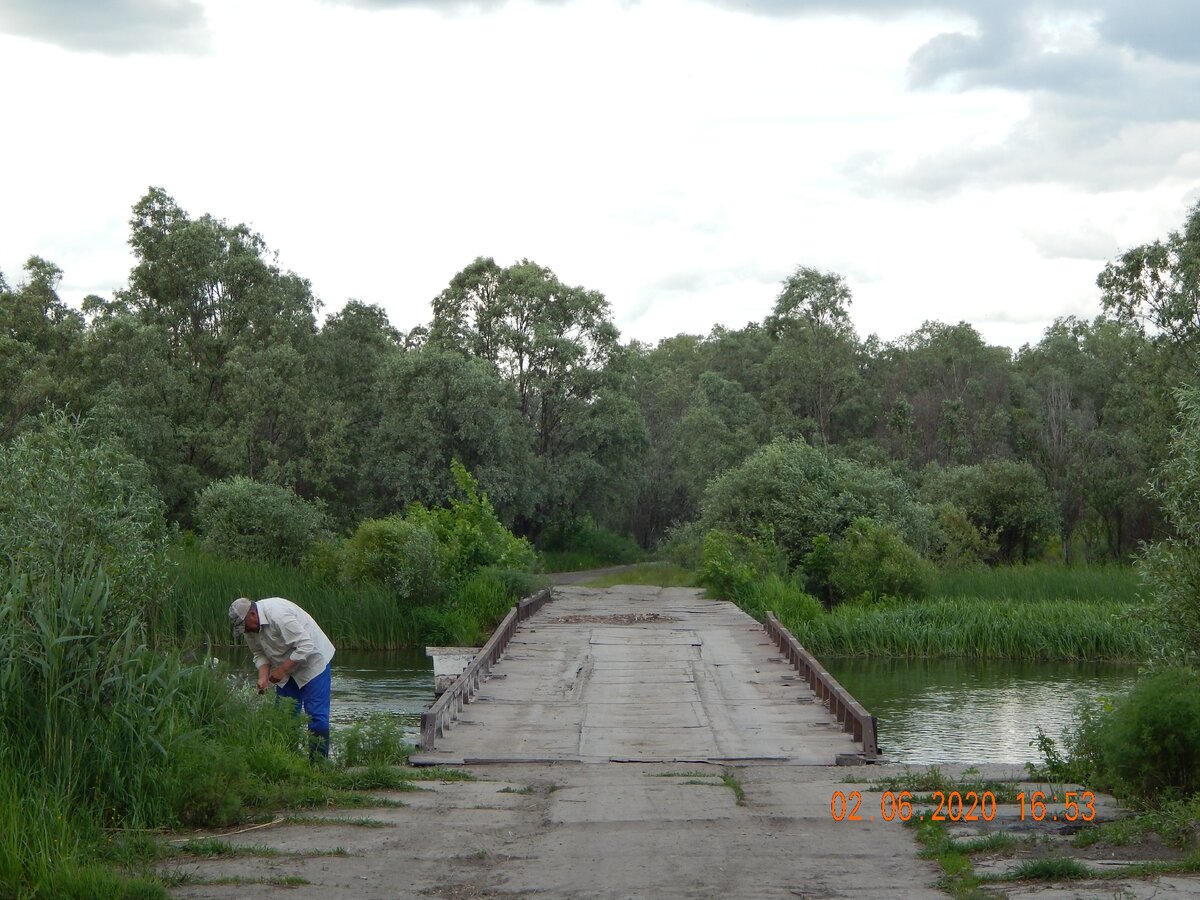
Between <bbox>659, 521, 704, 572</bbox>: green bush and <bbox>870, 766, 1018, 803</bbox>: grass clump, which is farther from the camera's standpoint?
<bbox>659, 521, 704, 572</bbox>: green bush

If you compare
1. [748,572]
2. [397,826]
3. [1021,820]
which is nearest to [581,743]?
[397,826]

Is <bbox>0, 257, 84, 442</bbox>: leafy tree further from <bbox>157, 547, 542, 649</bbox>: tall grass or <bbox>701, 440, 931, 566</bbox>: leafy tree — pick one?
<bbox>701, 440, 931, 566</bbox>: leafy tree

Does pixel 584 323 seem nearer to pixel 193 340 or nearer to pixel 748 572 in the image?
pixel 193 340

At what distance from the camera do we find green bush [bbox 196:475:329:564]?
31.2 meters

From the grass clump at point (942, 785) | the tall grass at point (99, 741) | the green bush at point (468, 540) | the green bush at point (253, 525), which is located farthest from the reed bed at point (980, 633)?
the tall grass at point (99, 741)

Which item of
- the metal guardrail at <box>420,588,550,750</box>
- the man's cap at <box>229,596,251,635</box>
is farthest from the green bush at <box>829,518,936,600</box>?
the man's cap at <box>229,596,251,635</box>

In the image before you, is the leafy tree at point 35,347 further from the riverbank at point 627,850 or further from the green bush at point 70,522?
the riverbank at point 627,850

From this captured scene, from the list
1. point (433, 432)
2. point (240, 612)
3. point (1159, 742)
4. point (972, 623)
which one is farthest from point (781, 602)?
point (1159, 742)

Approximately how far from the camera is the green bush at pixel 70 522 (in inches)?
349

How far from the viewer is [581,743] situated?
11.1 m

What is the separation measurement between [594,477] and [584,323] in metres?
5.51

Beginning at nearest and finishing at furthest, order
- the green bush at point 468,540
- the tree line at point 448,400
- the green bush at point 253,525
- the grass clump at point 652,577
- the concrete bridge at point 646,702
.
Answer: the concrete bridge at point 646,702 < the green bush at point 468,540 < the green bush at point 253,525 < the grass clump at point 652,577 < the tree line at point 448,400

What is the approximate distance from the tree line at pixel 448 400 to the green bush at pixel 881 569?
452 centimetres

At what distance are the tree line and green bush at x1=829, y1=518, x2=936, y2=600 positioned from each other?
4521 mm
